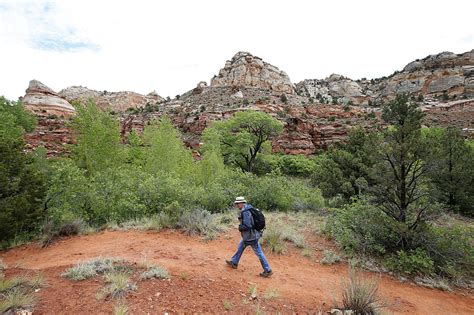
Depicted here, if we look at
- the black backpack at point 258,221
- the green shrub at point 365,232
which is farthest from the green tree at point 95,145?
the green shrub at point 365,232

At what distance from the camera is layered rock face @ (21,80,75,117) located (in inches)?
1692

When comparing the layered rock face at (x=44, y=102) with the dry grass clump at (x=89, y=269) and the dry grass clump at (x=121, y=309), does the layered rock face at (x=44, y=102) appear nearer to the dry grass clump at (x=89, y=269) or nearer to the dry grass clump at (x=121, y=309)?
the dry grass clump at (x=89, y=269)

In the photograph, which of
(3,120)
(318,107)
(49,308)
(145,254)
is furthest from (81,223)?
(318,107)

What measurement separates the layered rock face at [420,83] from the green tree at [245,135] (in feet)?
96.6

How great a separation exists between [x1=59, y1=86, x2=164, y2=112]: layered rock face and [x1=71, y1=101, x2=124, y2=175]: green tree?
188 ft

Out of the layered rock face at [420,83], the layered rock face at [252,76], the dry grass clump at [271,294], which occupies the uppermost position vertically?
the layered rock face at [252,76]

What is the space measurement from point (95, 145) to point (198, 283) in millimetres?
12650

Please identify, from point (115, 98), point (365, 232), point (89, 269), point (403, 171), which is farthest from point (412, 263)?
point (115, 98)

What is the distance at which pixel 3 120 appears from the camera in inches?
663

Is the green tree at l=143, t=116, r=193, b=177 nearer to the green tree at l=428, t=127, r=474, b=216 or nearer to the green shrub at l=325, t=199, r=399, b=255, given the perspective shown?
the green shrub at l=325, t=199, r=399, b=255

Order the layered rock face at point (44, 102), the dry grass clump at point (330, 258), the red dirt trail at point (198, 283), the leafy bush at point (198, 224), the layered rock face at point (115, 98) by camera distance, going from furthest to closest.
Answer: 1. the layered rock face at point (115, 98)
2. the layered rock face at point (44, 102)
3. the leafy bush at point (198, 224)
4. the dry grass clump at point (330, 258)
5. the red dirt trail at point (198, 283)

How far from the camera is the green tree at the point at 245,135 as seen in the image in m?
28.4

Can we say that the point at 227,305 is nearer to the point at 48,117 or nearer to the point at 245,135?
the point at 245,135

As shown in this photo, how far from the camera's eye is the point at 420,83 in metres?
55.1
